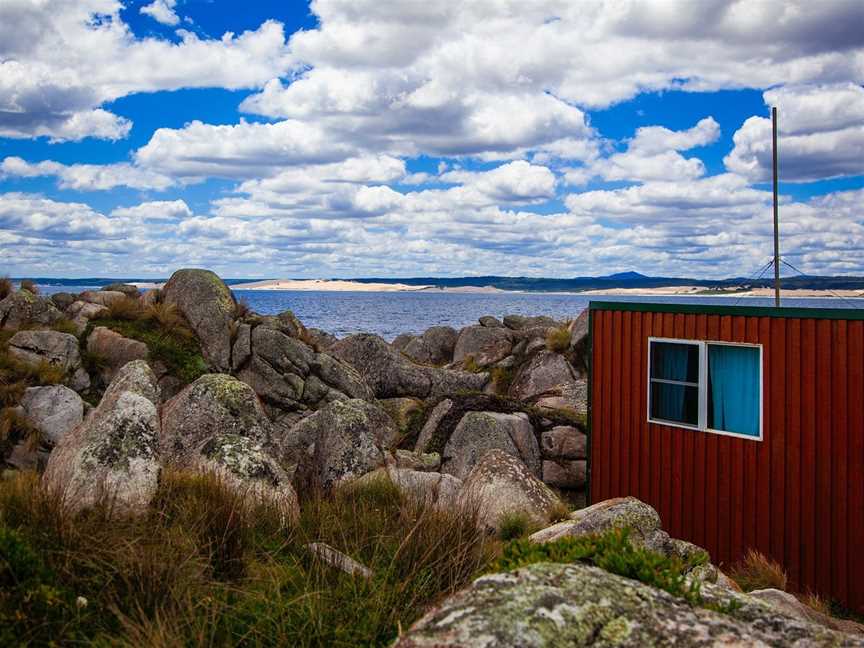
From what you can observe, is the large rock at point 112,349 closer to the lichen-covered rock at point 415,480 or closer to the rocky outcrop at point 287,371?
the rocky outcrop at point 287,371

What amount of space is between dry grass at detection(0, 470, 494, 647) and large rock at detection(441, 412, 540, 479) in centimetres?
941

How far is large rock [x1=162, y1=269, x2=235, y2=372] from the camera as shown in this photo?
20188 mm

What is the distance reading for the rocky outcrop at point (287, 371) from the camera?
20312mm

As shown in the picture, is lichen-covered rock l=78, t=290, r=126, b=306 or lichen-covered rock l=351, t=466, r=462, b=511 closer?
lichen-covered rock l=351, t=466, r=462, b=511

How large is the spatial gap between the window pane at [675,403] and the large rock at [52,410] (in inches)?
437

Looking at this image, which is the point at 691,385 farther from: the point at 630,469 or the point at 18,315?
the point at 18,315

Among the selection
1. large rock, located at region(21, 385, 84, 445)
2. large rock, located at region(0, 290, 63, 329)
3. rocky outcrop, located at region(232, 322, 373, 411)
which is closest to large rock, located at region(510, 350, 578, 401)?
rocky outcrop, located at region(232, 322, 373, 411)

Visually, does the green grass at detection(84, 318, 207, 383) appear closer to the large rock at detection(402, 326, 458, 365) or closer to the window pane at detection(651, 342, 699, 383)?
the window pane at detection(651, 342, 699, 383)

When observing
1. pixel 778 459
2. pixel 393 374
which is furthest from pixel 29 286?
pixel 778 459

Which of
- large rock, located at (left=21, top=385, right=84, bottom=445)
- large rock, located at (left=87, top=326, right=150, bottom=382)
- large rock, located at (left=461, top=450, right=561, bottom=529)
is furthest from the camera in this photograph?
large rock, located at (left=87, top=326, right=150, bottom=382)

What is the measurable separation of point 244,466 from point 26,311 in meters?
14.0

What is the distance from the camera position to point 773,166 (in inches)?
683

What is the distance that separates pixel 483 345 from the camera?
31.0 metres

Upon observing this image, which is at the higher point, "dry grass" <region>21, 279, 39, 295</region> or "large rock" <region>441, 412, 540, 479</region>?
"dry grass" <region>21, 279, 39, 295</region>
